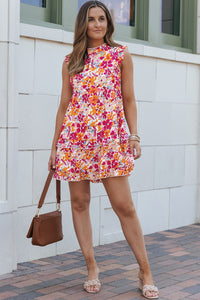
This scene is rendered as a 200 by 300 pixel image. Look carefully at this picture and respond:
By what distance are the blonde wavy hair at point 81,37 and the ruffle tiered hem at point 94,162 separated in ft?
1.78

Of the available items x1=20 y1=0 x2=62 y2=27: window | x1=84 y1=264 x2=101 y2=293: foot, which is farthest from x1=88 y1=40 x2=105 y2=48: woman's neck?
x1=84 y1=264 x2=101 y2=293: foot

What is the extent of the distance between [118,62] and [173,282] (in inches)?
65.9

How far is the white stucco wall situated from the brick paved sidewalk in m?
0.18

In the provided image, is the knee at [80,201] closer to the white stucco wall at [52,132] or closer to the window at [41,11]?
the white stucco wall at [52,132]

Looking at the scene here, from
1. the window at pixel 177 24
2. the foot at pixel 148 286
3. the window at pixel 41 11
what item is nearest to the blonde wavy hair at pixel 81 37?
the window at pixel 41 11

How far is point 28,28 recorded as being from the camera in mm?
4707

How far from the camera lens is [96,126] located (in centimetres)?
386

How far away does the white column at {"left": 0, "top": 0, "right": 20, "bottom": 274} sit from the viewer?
432 cm

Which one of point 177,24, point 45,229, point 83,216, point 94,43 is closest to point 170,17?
point 177,24

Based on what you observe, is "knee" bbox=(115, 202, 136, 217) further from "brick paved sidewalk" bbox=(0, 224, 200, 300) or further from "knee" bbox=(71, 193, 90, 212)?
"brick paved sidewalk" bbox=(0, 224, 200, 300)

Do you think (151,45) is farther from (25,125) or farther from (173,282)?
(173,282)

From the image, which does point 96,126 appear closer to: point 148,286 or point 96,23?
point 96,23

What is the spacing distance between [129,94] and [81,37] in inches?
19.8

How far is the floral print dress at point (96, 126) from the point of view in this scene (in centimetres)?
384
